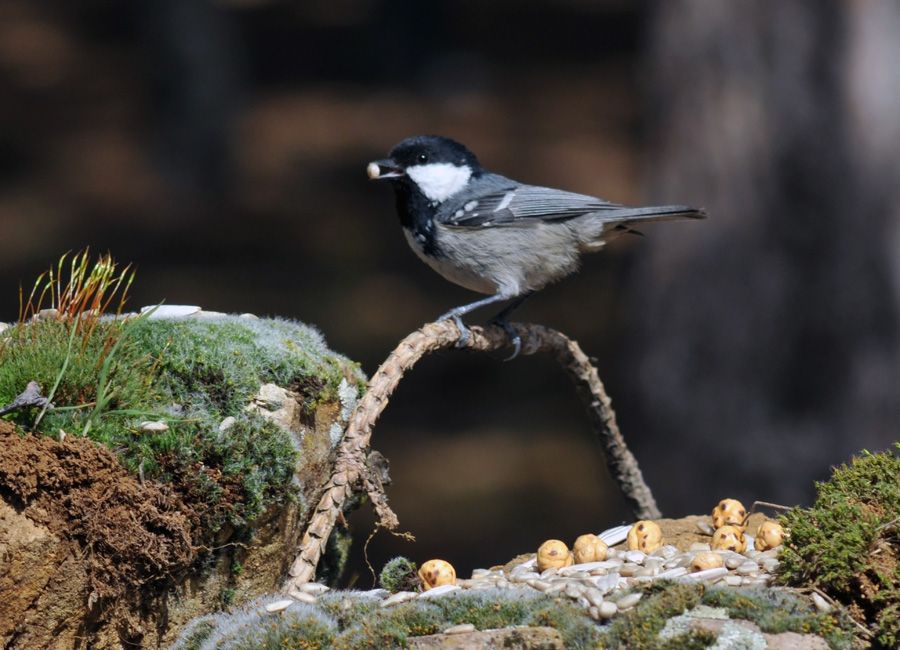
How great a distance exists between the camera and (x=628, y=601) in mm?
2766

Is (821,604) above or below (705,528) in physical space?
below

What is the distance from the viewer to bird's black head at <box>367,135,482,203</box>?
4691 millimetres

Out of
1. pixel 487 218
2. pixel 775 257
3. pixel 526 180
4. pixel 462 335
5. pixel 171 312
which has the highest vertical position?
pixel 526 180

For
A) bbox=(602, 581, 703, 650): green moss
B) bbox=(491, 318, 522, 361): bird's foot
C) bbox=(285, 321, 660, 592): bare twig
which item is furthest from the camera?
bbox=(491, 318, 522, 361): bird's foot

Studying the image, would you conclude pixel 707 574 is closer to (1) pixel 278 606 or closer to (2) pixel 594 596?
(2) pixel 594 596

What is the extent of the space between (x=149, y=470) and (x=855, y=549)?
1768mm

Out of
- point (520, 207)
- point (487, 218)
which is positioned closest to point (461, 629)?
point (487, 218)

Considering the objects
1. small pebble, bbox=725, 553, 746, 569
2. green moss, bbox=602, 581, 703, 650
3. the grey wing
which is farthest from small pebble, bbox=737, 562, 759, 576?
the grey wing

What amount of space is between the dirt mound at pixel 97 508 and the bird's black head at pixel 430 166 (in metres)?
2.17

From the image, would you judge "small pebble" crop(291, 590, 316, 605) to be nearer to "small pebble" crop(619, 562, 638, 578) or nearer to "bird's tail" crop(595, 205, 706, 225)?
"small pebble" crop(619, 562, 638, 578)

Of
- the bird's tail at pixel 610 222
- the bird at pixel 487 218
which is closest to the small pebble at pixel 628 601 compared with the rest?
the bird at pixel 487 218

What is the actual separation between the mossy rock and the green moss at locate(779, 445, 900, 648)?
135cm

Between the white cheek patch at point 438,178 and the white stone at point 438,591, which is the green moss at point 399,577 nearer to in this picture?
the white stone at point 438,591

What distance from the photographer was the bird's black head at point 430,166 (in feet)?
15.4
